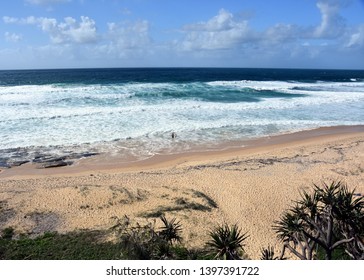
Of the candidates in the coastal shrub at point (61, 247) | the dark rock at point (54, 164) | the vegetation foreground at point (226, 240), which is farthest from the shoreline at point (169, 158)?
the coastal shrub at point (61, 247)

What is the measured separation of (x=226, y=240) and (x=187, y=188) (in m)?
8.68

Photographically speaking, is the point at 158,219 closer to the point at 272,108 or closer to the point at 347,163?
the point at 347,163

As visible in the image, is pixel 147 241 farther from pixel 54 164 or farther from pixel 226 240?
pixel 54 164

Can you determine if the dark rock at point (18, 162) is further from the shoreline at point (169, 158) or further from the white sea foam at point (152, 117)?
the white sea foam at point (152, 117)

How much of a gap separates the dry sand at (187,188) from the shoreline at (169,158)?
6 centimetres

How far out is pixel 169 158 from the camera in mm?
21094

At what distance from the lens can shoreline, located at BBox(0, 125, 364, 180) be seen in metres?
18.7

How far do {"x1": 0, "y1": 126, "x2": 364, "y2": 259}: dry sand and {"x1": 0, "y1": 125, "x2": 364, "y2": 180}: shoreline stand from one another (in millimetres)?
63

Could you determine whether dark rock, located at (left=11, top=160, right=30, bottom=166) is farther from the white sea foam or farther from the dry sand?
the white sea foam

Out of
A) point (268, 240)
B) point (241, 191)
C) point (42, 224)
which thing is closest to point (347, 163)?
point (241, 191)

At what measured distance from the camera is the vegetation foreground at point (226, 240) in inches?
326

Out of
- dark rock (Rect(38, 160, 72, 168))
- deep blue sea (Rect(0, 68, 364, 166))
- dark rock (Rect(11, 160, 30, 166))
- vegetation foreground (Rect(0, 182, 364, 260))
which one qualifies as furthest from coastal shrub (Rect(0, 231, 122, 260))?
deep blue sea (Rect(0, 68, 364, 166))


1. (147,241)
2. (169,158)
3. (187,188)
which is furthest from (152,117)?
(147,241)

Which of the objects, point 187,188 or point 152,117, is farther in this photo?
point 152,117
